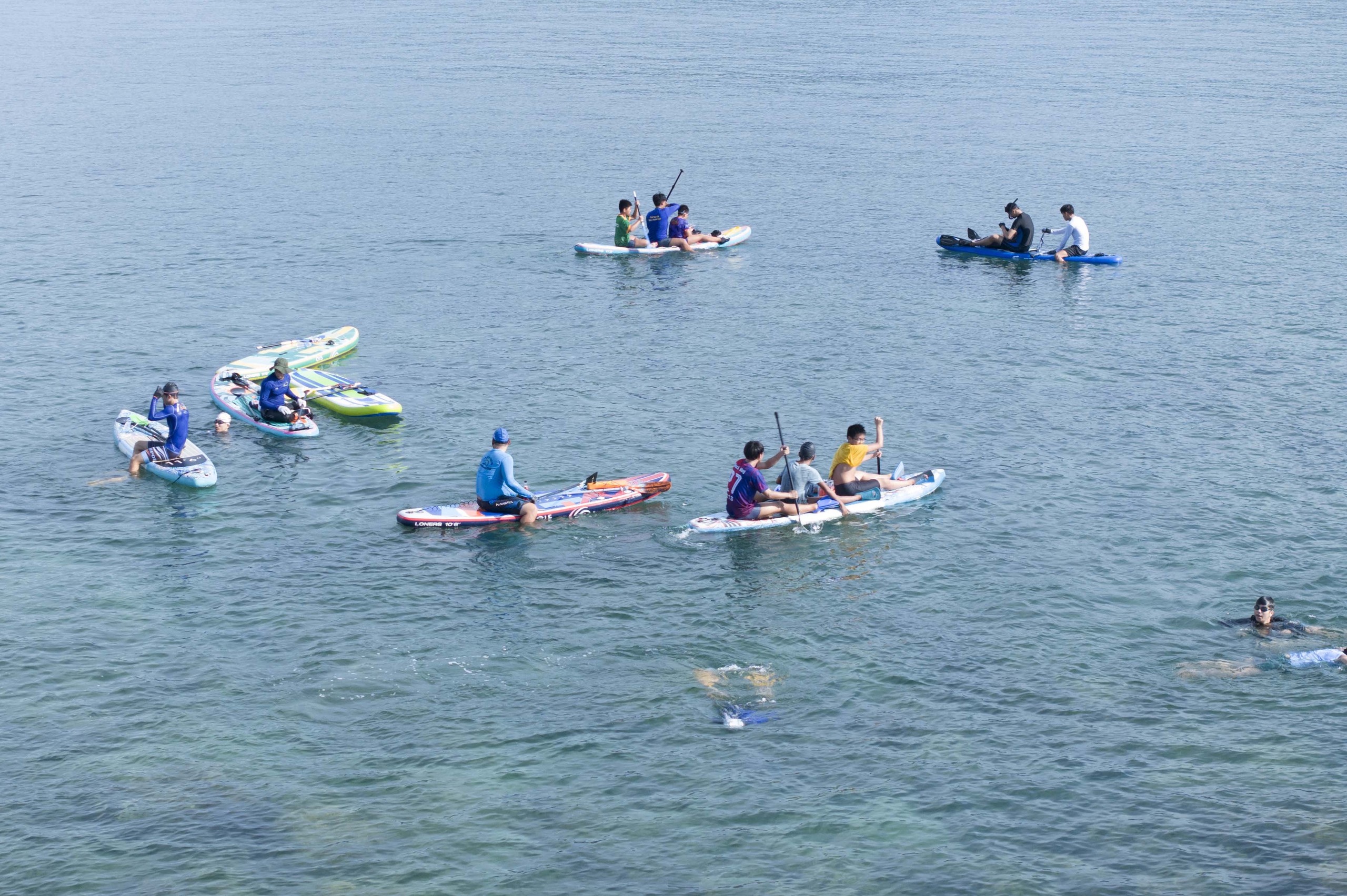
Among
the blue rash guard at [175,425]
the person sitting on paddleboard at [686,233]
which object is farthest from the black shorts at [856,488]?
the person sitting on paddleboard at [686,233]

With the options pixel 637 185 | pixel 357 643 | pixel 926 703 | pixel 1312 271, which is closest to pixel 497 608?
pixel 357 643

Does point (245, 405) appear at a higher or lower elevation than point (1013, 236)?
lower

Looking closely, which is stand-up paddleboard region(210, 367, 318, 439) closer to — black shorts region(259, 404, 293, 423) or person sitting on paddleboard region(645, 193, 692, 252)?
black shorts region(259, 404, 293, 423)

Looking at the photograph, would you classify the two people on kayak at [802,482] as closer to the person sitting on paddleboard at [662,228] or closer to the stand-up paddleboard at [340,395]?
the stand-up paddleboard at [340,395]

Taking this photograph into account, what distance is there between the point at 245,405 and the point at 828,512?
15521mm

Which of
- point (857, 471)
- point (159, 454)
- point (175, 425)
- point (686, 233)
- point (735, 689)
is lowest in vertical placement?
point (735, 689)

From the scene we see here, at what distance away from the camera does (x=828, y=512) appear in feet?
93.6

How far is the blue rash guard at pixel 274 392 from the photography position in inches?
1294

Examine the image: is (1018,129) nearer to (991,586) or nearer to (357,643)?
(991,586)

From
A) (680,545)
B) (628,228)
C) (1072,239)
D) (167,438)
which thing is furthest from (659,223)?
(680,545)

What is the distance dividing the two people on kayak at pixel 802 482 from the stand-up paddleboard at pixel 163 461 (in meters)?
11.9

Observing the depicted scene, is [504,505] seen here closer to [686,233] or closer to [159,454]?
[159,454]

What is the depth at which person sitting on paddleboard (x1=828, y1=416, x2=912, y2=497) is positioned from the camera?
28547 mm

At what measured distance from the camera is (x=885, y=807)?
1936 cm
